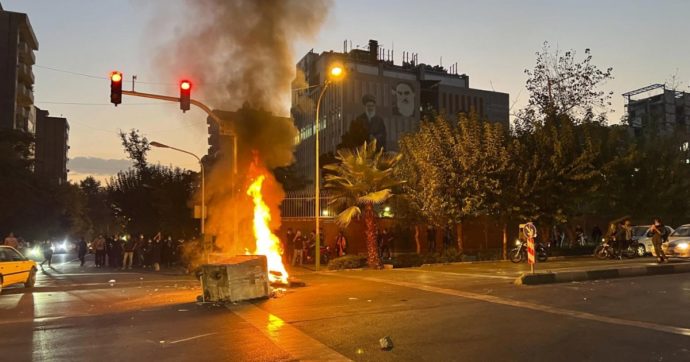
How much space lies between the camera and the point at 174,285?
17.0 metres

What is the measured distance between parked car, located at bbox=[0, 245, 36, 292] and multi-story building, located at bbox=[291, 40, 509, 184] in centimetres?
4707

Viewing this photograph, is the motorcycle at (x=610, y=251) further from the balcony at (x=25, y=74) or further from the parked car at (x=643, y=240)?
the balcony at (x=25, y=74)

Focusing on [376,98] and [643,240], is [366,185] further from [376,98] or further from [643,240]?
[376,98]

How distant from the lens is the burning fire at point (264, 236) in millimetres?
15406

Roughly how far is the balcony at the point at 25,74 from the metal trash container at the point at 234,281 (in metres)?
53.7

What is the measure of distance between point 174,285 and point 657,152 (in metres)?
27.6

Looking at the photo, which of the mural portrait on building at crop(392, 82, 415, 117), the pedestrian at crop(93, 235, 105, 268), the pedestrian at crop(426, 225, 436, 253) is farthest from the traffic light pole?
the mural portrait on building at crop(392, 82, 415, 117)

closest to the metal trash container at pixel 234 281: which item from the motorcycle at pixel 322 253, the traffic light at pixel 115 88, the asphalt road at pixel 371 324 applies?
the asphalt road at pixel 371 324

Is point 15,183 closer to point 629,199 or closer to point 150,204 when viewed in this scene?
point 150,204

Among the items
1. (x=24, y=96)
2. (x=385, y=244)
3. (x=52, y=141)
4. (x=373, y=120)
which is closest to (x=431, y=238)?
(x=385, y=244)

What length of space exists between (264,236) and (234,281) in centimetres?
430

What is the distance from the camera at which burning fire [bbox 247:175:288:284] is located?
15406 millimetres

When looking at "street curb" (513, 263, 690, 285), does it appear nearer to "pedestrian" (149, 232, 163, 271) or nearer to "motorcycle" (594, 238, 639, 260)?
"motorcycle" (594, 238, 639, 260)

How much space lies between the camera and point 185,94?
53.5ft
